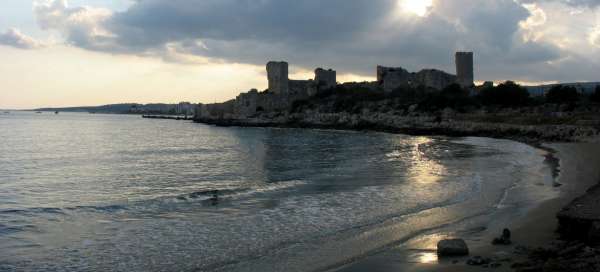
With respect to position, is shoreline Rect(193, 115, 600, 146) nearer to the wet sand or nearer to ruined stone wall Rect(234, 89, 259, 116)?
the wet sand

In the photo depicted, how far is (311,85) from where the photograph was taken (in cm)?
12912

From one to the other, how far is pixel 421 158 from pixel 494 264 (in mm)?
20575

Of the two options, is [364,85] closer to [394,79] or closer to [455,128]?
[394,79]

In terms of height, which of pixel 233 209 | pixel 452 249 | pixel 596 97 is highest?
pixel 596 97

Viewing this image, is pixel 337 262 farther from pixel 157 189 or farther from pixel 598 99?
pixel 598 99

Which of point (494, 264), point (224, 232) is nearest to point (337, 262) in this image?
point (494, 264)

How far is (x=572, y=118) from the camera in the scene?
45.6 meters

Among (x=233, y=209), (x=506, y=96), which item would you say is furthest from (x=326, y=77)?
(x=233, y=209)

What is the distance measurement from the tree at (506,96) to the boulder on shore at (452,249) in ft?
210

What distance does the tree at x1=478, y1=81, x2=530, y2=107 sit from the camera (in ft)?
224

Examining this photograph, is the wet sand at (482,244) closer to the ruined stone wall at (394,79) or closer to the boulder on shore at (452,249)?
the boulder on shore at (452,249)

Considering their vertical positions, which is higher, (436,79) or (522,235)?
(436,79)

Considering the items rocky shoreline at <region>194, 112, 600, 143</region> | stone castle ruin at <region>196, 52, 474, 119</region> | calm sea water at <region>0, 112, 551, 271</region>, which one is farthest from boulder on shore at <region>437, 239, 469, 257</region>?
stone castle ruin at <region>196, 52, 474, 119</region>

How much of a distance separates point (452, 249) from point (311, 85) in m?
122
